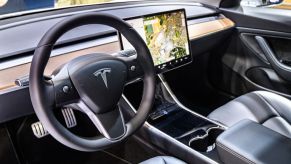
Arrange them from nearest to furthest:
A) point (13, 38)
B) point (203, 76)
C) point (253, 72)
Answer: point (13, 38)
point (253, 72)
point (203, 76)

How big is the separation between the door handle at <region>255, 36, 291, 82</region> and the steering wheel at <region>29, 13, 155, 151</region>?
3.63 ft

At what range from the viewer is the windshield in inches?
62.2

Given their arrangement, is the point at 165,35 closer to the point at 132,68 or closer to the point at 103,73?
the point at 132,68

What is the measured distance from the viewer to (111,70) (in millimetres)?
1039

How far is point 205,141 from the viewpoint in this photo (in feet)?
4.66

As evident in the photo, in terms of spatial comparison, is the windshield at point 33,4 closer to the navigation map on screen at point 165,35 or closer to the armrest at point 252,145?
the navigation map on screen at point 165,35

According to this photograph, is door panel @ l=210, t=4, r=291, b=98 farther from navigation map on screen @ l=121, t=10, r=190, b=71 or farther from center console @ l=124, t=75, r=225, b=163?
center console @ l=124, t=75, r=225, b=163

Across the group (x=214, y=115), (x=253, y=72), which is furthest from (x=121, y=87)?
(x=253, y=72)

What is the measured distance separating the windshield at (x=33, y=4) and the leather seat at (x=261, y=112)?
827 mm

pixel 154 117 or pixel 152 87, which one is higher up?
pixel 152 87

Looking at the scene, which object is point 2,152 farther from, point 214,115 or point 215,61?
point 215,61

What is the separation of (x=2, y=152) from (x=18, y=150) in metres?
0.06

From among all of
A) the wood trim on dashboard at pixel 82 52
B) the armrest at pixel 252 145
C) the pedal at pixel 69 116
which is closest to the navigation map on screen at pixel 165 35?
the wood trim on dashboard at pixel 82 52

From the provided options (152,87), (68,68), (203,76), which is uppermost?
(68,68)
